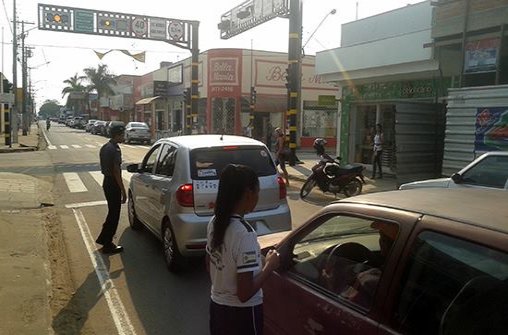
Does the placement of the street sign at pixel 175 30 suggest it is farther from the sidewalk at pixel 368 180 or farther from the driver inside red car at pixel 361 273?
the driver inside red car at pixel 361 273

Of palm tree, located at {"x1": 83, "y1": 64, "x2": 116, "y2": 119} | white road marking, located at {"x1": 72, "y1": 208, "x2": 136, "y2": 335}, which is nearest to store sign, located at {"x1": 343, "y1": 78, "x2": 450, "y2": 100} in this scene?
white road marking, located at {"x1": 72, "y1": 208, "x2": 136, "y2": 335}

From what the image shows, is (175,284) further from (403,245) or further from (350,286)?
(403,245)

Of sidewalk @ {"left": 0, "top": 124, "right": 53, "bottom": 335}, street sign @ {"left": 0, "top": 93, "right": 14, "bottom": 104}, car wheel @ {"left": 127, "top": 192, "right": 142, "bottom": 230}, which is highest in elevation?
street sign @ {"left": 0, "top": 93, "right": 14, "bottom": 104}

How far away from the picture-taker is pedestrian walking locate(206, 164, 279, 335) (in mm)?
2531

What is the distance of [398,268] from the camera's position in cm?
222

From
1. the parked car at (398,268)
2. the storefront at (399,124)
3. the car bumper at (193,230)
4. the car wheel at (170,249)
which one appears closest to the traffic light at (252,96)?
the storefront at (399,124)

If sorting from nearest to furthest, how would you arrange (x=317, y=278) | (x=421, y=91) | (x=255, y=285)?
(x=255, y=285) → (x=317, y=278) → (x=421, y=91)

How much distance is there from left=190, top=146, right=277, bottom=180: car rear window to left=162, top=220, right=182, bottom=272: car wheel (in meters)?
0.81

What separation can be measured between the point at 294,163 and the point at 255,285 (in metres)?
17.3

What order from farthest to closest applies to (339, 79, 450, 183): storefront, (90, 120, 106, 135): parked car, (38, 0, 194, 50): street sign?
1. (90, 120, 106, 135): parked car
2. (38, 0, 194, 50): street sign
3. (339, 79, 450, 183): storefront

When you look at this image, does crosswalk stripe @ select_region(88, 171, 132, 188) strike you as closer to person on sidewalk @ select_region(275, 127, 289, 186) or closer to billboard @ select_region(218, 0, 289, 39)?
person on sidewalk @ select_region(275, 127, 289, 186)

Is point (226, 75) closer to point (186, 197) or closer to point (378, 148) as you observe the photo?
point (378, 148)

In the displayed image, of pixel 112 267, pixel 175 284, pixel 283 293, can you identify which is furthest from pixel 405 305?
pixel 112 267

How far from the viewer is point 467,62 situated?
42.0 feet
